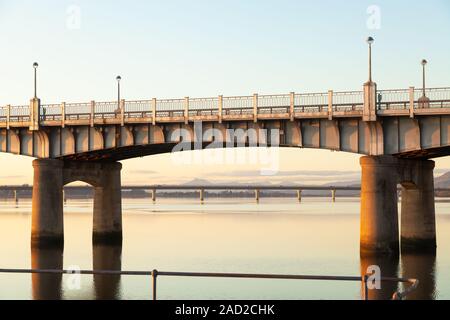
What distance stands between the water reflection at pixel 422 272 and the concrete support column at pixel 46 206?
88.8 feet

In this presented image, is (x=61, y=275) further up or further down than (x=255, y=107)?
further down

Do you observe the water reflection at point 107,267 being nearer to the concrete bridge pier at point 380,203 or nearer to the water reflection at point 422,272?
the water reflection at point 422,272

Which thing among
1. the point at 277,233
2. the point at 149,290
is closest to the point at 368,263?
the point at 149,290

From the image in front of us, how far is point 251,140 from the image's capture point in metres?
53.6

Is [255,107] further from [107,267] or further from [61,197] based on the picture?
[61,197]

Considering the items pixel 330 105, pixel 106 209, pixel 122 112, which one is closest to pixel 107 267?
pixel 122 112

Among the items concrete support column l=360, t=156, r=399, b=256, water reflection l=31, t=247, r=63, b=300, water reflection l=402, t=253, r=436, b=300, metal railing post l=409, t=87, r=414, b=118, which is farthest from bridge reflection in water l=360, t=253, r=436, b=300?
water reflection l=31, t=247, r=63, b=300

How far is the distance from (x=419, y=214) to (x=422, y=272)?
1084cm

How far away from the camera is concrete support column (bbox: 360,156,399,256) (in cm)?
4866

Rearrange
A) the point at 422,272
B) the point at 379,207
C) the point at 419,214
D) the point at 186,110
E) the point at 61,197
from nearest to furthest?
the point at 422,272 → the point at 379,207 → the point at 186,110 → the point at 419,214 → the point at 61,197

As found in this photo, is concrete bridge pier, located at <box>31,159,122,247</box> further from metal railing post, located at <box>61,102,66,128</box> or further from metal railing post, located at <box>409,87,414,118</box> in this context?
metal railing post, located at <box>409,87,414,118</box>

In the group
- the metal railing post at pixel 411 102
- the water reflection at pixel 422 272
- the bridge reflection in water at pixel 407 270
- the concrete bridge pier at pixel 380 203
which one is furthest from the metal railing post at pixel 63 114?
the water reflection at pixel 422 272

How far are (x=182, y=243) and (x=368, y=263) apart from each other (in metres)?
29.9

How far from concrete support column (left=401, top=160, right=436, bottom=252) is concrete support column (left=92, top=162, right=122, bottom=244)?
24865mm
